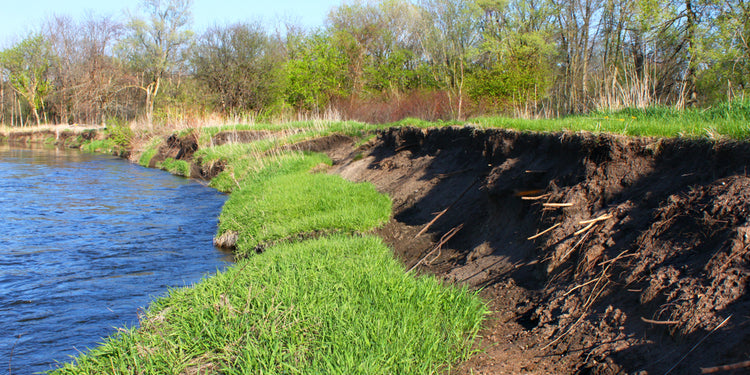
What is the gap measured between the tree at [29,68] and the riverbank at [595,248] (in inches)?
1962

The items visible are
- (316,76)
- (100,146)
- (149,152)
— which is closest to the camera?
(149,152)

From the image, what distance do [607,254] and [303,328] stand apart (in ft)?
8.27

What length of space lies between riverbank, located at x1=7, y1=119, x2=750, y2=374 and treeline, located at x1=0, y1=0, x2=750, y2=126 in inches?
345

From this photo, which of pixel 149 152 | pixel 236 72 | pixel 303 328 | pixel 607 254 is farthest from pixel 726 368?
pixel 236 72

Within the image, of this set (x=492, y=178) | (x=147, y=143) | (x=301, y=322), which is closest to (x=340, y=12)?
(x=147, y=143)

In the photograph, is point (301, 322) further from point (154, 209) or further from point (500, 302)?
point (154, 209)

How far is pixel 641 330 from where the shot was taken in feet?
11.8

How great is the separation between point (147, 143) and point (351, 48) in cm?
1298

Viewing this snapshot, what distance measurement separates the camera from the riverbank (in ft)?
11.3

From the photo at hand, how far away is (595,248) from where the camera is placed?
452 cm

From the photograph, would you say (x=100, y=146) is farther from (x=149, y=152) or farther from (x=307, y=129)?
(x=307, y=129)

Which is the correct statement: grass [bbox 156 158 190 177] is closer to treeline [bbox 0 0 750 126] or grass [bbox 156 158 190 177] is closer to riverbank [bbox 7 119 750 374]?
treeline [bbox 0 0 750 126]

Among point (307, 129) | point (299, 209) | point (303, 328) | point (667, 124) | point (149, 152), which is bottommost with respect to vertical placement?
point (303, 328)

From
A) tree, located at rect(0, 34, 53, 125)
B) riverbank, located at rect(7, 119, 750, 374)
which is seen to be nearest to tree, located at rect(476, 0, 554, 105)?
riverbank, located at rect(7, 119, 750, 374)
